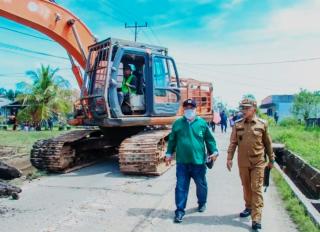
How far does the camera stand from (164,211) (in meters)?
6.39

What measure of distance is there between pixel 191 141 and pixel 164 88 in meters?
4.62

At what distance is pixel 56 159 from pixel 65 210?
313 centimetres

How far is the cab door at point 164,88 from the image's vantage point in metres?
10.5

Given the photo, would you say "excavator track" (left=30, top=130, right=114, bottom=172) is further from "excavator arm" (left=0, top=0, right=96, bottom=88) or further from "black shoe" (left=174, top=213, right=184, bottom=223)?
"black shoe" (left=174, top=213, right=184, bottom=223)

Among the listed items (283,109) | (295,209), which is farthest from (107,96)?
(283,109)

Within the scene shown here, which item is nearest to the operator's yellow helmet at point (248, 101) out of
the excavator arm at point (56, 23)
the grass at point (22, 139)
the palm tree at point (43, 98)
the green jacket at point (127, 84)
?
the green jacket at point (127, 84)

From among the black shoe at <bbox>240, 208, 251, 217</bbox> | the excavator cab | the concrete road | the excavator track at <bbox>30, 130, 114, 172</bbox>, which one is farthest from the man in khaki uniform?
the excavator track at <bbox>30, 130, 114, 172</bbox>

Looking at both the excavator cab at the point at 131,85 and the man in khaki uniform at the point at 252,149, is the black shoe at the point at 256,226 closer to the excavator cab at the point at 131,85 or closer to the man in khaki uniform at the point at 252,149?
the man in khaki uniform at the point at 252,149

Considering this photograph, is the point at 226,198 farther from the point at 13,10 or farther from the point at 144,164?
the point at 13,10

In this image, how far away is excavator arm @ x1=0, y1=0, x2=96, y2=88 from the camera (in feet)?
31.8

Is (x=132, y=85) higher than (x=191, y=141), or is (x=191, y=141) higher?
(x=132, y=85)

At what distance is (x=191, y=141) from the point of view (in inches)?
244

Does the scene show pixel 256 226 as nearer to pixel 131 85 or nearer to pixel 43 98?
pixel 131 85

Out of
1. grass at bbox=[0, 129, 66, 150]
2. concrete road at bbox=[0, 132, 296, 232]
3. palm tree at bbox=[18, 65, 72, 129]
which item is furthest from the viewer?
palm tree at bbox=[18, 65, 72, 129]
